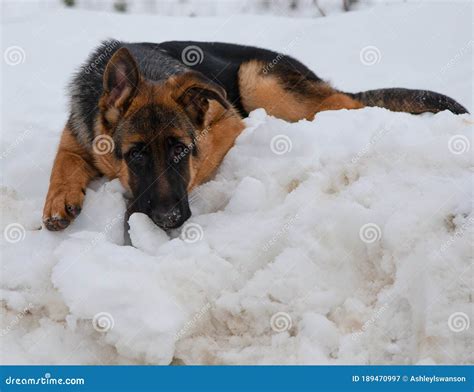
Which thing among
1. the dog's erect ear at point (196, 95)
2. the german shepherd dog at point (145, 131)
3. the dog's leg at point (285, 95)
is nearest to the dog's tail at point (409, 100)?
the german shepherd dog at point (145, 131)

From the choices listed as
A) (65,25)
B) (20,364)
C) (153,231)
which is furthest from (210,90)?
(65,25)

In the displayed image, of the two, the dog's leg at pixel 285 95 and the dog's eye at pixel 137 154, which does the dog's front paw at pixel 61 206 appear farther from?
the dog's leg at pixel 285 95

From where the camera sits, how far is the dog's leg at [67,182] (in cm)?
502

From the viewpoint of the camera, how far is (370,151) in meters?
4.89

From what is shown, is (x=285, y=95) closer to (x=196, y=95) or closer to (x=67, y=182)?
(x=196, y=95)

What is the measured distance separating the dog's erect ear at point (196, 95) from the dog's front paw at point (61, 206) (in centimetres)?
112

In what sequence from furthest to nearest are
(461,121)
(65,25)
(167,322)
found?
(65,25) → (461,121) → (167,322)

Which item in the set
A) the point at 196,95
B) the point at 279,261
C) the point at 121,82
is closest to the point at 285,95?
the point at 196,95

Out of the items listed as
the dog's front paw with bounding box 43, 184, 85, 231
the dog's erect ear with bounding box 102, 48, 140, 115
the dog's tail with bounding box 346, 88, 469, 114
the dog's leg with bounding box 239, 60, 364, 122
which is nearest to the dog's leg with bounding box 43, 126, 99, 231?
the dog's front paw with bounding box 43, 184, 85, 231

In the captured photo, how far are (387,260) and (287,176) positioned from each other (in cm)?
117

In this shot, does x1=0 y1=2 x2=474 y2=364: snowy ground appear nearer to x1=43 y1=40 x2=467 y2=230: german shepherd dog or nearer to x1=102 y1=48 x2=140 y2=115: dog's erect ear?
x1=43 y1=40 x2=467 y2=230: german shepherd dog

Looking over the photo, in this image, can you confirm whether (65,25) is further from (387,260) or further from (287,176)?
(387,260)

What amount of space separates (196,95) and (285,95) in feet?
6.91

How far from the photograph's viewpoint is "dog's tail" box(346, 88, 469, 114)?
6.89 metres
